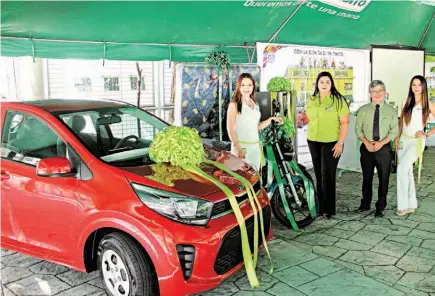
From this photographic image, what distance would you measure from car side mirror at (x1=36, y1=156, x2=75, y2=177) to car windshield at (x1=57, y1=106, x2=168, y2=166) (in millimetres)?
244

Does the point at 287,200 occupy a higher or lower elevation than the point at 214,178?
lower

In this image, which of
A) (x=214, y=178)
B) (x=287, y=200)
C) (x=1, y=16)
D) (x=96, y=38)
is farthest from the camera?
(x=96, y=38)

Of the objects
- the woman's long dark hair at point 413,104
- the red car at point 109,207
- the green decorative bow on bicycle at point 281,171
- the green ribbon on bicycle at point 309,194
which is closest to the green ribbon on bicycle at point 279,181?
the green decorative bow on bicycle at point 281,171

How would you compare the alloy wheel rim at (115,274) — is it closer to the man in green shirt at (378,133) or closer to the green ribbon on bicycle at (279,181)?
the green ribbon on bicycle at (279,181)

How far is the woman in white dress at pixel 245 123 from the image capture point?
4922mm

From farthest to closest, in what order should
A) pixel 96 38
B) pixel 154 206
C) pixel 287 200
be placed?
pixel 96 38, pixel 287 200, pixel 154 206

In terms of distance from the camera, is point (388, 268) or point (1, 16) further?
point (1, 16)

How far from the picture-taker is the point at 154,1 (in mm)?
5250

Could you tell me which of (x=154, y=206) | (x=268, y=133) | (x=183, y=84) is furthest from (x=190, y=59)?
(x=154, y=206)

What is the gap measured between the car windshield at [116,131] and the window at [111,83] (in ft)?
21.1

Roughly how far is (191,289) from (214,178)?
854mm

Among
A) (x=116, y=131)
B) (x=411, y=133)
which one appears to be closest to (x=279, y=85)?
(x=411, y=133)

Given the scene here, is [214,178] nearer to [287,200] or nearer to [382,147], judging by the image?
[287,200]

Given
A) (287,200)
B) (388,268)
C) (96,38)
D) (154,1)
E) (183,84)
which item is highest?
(154,1)
